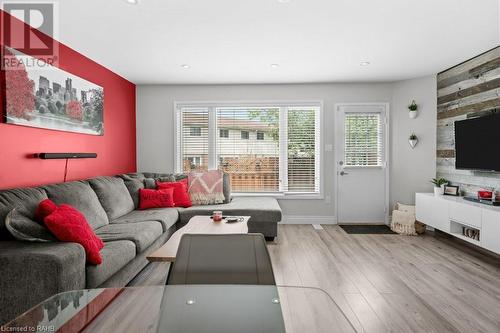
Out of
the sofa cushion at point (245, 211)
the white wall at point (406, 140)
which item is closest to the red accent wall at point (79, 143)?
the sofa cushion at point (245, 211)

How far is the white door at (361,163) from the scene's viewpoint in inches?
205

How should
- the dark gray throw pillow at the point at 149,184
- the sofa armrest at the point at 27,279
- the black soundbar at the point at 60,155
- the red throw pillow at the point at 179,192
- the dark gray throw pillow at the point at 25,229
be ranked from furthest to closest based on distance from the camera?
the dark gray throw pillow at the point at 149,184
the red throw pillow at the point at 179,192
the black soundbar at the point at 60,155
the dark gray throw pillow at the point at 25,229
the sofa armrest at the point at 27,279

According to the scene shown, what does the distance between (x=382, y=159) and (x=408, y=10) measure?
2.98 meters

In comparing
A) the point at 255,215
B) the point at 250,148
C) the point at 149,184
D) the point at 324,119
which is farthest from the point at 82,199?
the point at 324,119

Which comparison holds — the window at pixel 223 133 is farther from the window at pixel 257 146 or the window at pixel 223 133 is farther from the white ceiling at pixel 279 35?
the white ceiling at pixel 279 35

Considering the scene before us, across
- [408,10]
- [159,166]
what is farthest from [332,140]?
[159,166]

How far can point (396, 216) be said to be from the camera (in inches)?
186

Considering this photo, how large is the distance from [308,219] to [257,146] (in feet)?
5.17

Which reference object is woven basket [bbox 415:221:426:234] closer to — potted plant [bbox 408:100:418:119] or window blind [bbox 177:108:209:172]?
potted plant [bbox 408:100:418:119]

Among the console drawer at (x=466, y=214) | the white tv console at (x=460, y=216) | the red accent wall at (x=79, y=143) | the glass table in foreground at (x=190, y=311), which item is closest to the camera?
the glass table in foreground at (x=190, y=311)

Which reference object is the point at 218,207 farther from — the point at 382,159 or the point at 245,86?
the point at 382,159

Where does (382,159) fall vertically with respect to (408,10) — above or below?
below

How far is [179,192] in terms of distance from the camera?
14.8 ft

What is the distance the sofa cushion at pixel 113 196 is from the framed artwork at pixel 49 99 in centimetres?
70
